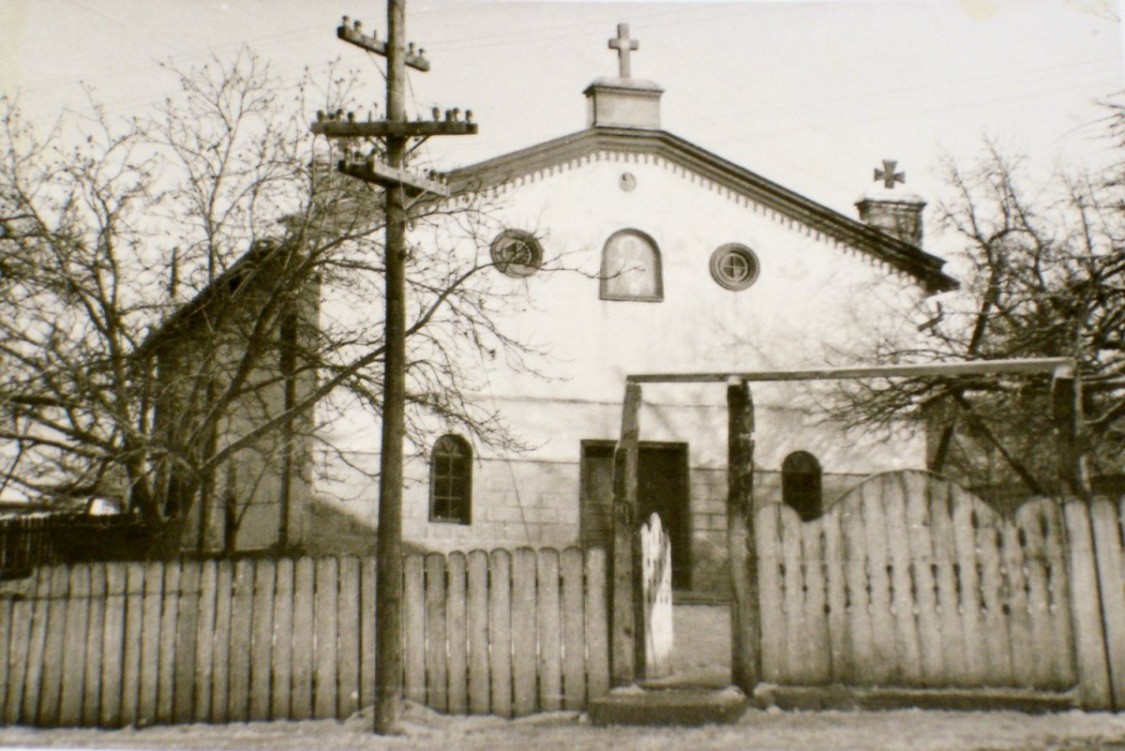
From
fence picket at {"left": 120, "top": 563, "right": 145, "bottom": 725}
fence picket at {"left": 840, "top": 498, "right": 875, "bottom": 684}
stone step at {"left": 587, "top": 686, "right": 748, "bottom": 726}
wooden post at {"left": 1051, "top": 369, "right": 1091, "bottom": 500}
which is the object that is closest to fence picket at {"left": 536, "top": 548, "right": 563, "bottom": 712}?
stone step at {"left": 587, "top": 686, "right": 748, "bottom": 726}

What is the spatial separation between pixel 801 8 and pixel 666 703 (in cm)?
684

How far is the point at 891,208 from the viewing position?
18.2 m

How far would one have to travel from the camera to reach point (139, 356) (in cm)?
946

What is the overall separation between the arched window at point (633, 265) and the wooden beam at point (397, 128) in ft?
29.8

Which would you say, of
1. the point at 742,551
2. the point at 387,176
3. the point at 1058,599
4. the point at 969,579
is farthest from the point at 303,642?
the point at 1058,599

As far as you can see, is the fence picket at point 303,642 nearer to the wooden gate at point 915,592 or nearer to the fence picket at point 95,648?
the fence picket at point 95,648

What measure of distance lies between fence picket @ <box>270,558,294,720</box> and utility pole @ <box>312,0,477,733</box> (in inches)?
31.2

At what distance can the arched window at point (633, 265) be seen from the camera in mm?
15742

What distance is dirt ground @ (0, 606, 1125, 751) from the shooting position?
19.3ft

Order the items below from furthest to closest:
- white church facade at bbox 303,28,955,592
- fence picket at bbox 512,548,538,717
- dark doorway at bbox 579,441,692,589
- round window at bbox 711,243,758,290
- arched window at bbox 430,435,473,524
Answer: round window at bbox 711,243,758,290 → dark doorway at bbox 579,441,692,589 → white church facade at bbox 303,28,955,592 → arched window at bbox 430,435,473,524 → fence picket at bbox 512,548,538,717

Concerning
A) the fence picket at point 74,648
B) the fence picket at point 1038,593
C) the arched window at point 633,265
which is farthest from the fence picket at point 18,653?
the arched window at point 633,265

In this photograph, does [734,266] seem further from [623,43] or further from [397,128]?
[397,128]

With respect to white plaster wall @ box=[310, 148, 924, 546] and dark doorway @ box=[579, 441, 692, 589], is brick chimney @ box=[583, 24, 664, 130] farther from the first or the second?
dark doorway @ box=[579, 441, 692, 589]

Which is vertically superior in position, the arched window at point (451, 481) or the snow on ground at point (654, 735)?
the arched window at point (451, 481)
